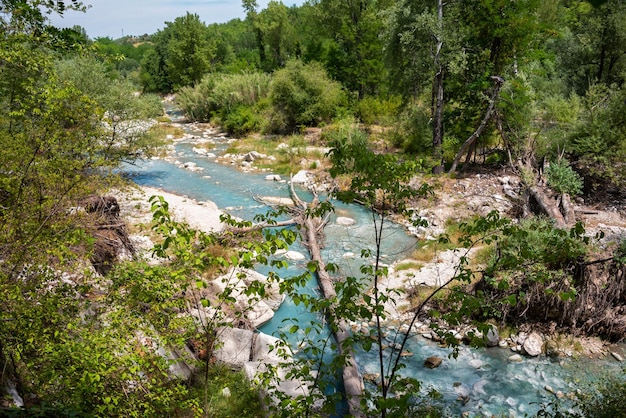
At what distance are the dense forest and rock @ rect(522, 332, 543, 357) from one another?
0.40 metres

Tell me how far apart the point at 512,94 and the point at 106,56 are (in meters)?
12.2

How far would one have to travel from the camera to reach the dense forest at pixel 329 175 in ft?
12.1

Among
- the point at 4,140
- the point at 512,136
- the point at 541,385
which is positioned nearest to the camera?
the point at 4,140

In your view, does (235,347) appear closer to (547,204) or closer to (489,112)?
(547,204)

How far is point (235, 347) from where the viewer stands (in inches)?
276

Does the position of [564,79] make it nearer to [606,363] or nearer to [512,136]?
[512,136]

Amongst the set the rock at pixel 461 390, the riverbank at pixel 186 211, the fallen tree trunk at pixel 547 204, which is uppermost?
the fallen tree trunk at pixel 547 204

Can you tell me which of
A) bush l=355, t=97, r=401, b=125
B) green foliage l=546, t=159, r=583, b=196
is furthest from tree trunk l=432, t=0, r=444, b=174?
bush l=355, t=97, r=401, b=125

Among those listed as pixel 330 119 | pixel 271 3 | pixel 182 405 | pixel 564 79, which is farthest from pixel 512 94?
pixel 271 3

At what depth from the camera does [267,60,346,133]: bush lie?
22.5m

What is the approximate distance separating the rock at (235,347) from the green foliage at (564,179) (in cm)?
954

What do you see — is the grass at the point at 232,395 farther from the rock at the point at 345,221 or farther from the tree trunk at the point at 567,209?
the tree trunk at the point at 567,209

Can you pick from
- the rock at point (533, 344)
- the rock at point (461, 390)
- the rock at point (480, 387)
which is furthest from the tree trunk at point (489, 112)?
the rock at point (461, 390)

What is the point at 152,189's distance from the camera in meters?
15.6
